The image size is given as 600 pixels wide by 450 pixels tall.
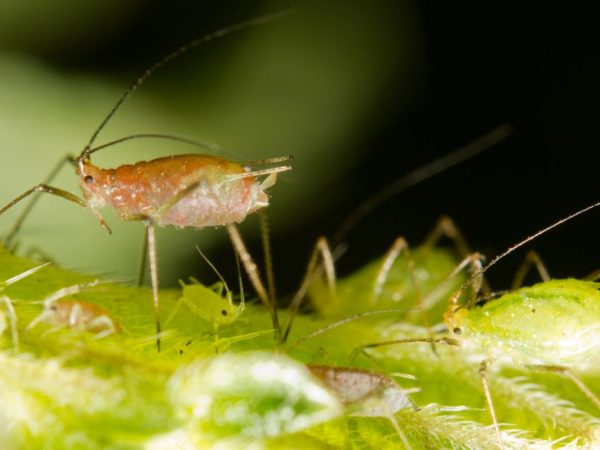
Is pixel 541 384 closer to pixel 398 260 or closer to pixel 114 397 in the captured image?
pixel 398 260

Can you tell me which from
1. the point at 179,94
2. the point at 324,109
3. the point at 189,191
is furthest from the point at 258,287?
the point at 324,109

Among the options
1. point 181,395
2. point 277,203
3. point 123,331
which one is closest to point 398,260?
point 277,203

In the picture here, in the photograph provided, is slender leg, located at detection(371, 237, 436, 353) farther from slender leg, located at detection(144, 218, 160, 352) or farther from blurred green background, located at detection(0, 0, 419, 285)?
blurred green background, located at detection(0, 0, 419, 285)

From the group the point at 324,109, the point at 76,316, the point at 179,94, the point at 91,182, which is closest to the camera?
the point at 76,316

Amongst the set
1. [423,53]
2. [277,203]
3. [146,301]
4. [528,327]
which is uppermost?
[423,53]

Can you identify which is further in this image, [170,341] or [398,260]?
[398,260]

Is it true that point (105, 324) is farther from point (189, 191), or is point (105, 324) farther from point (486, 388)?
point (486, 388)

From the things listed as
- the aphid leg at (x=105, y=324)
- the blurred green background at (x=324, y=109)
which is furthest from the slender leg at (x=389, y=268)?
the aphid leg at (x=105, y=324)
